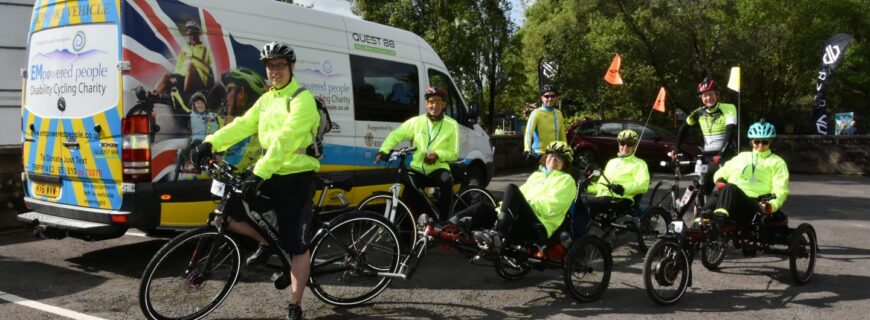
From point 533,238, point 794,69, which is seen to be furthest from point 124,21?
point 794,69

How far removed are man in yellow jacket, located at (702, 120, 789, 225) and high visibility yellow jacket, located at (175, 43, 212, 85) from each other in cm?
454

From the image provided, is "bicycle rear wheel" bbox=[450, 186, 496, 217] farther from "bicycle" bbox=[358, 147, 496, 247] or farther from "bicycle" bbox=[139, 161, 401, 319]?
"bicycle" bbox=[139, 161, 401, 319]

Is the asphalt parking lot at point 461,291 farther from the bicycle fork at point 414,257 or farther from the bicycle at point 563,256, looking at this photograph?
the bicycle fork at point 414,257

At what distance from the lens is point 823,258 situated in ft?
22.6

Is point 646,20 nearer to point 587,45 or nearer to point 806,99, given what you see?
point 587,45

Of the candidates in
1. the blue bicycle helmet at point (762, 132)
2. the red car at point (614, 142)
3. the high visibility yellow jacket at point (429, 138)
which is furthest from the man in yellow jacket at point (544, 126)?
the red car at point (614, 142)

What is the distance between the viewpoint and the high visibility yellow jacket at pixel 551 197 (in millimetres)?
5070

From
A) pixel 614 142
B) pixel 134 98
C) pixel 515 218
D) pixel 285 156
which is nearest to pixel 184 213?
pixel 134 98

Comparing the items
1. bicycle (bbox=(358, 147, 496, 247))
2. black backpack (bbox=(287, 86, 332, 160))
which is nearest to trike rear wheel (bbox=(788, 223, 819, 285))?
bicycle (bbox=(358, 147, 496, 247))

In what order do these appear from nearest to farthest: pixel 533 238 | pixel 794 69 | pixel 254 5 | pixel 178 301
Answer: pixel 178 301 → pixel 533 238 → pixel 254 5 → pixel 794 69

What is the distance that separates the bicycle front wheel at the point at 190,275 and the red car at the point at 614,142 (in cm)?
1441

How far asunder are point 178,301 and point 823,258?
6245 mm

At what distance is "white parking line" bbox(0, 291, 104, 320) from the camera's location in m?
4.58

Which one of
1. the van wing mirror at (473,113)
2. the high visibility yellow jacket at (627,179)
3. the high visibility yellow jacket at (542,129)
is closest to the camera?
the high visibility yellow jacket at (627,179)
